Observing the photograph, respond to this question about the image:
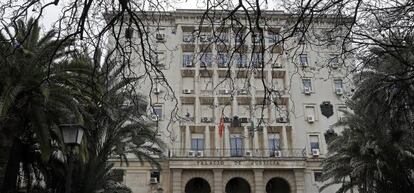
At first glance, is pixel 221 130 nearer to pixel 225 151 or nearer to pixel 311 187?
pixel 225 151

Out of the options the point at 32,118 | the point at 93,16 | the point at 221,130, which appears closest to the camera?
the point at 93,16

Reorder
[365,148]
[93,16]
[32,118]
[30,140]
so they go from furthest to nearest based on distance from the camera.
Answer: [365,148]
[30,140]
[32,118]
[93,16]

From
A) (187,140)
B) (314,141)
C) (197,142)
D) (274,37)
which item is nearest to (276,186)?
(314,141)

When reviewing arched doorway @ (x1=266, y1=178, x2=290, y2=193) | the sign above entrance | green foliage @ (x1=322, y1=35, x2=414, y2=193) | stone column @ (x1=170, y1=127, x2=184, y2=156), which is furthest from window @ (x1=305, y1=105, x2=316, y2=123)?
green foliage @ (x1=322, y1=35, x2=414, y2=193)

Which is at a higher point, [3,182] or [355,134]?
[355,134]

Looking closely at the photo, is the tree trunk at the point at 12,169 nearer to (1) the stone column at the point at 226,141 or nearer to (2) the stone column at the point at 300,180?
(1) the stone column at the point at 226,141

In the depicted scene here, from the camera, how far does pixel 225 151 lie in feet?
110

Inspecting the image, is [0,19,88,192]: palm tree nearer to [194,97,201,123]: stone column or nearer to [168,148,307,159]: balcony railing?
[168,148,307,159]: balcony railing

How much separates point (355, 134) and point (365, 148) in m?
1.58

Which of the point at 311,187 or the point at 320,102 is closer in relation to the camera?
the point at 311,187

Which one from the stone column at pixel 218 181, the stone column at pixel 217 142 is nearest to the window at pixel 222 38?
the stone column at pixel 218 181

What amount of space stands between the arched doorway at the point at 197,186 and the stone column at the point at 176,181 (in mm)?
1657

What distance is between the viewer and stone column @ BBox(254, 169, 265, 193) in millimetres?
32719

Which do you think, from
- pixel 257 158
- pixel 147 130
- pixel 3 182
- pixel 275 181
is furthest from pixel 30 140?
pixel 275 181
